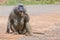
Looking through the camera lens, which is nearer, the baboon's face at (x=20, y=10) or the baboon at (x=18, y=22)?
the baboon's face at (x=20, y=10)

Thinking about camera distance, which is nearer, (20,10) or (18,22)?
(20,10)

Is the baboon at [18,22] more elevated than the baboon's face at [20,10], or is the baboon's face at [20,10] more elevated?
the baboon's face at [20,10]

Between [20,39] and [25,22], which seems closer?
[20,39]

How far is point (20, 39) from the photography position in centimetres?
895

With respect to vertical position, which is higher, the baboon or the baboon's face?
the baboon's face

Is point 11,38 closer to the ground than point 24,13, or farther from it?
closer to the ground

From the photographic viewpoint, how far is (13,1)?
91.6ft

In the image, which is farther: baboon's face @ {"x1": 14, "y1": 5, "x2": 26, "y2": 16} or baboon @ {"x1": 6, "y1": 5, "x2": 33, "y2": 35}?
baboon @ {"x1": 6, "y1": 5, "x2": 33, "y2": 35}

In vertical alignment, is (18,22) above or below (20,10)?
below

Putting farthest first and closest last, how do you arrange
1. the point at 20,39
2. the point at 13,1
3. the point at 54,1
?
the point at 54,1 → the point at 13,1 → the point at 20,39

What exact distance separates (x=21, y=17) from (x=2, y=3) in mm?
18707

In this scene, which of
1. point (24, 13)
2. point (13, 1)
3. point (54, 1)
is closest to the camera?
point (24, 13)

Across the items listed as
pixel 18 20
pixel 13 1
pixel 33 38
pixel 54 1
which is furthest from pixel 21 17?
pixel 54 1

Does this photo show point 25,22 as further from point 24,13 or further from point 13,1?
point 13,1
